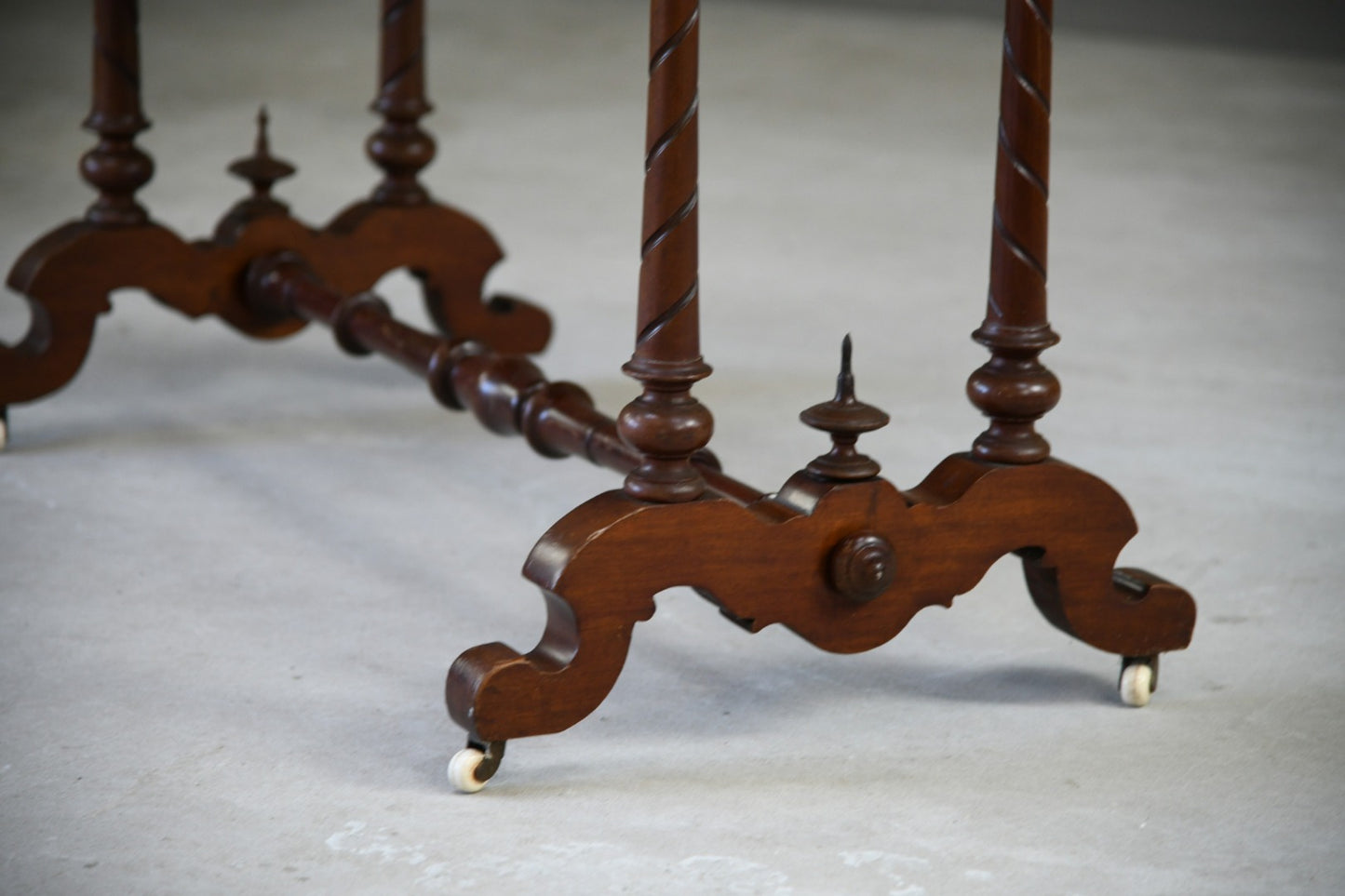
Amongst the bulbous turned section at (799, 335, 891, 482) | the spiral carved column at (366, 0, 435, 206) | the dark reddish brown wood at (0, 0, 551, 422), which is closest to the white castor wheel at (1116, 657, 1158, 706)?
the bulbous turned section at (799, 335, 891, 482)

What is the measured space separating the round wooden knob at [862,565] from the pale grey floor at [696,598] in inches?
5.1

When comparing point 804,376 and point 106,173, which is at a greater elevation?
point 106,173

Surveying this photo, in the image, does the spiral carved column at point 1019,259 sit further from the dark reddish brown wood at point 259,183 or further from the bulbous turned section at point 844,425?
the dark reddish brown wood at point 259,183

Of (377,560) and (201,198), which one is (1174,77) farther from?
(377,560)

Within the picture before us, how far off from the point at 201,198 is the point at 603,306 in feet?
4.07

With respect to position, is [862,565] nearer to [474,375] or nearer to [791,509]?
[791,509]

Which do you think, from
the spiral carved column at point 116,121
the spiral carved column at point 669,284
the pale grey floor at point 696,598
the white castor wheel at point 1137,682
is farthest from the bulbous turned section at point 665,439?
the spiral carved column at point 116,121

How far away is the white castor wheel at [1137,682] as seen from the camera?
151 centimetres

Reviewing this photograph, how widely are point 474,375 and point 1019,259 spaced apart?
684 mm

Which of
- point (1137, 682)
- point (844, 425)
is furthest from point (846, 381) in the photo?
point (1137, 682)

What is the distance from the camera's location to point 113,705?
57.4 inches

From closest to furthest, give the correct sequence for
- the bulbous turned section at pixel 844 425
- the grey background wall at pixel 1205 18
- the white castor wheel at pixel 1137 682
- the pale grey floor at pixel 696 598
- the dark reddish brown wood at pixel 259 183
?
the pale grey floor at pixel 696 598 < the bulbous turned section at pixel 844 425 < the white castor wheel at pixel 1137 682 < the dark reddish brown wood at pixel 259 183 < the grey background wall at pixel 1205 18

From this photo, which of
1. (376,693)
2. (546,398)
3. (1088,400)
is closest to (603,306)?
(1088,400)

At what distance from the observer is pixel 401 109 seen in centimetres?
248
